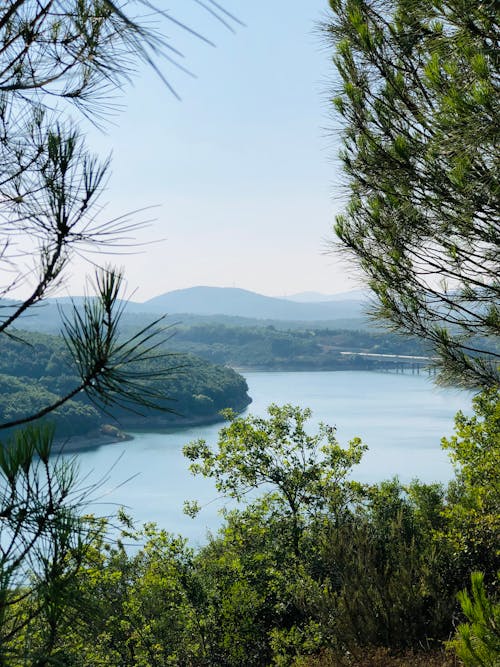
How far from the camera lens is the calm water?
87.8 ft

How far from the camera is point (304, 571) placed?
5066 millimetres

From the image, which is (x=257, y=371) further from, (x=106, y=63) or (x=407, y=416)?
(x=106, y=63)

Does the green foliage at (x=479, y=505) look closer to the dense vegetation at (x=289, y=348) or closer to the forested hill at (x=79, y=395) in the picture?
the forested hill at (x=79, y=395)

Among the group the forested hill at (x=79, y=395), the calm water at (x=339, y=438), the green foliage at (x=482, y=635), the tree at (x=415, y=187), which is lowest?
the calm water at (x=339, y=438)

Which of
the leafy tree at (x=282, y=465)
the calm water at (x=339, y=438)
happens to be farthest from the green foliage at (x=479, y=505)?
the calm water at (x=339, y=438)

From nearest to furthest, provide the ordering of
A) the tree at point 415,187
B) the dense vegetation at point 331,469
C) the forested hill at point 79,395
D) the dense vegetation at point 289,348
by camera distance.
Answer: the dense vegetation at point 331,469 < the tree at point 415,187 < the forested hill at point 79,395 < the dense vegetation at point 289,348

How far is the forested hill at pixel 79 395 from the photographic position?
34906 mm

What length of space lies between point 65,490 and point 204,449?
522cm

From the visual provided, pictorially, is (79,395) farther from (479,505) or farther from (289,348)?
(289,348)

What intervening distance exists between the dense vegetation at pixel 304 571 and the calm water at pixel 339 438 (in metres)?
7.89

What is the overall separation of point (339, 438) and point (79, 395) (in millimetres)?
14459

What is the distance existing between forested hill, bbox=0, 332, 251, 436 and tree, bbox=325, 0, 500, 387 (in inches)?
1184

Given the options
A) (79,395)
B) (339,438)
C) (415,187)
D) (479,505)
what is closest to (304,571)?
(479,505)

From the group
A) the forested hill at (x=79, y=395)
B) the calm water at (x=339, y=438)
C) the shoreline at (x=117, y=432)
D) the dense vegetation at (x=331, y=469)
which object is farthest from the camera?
the forested hill at (x=79, y=395)
